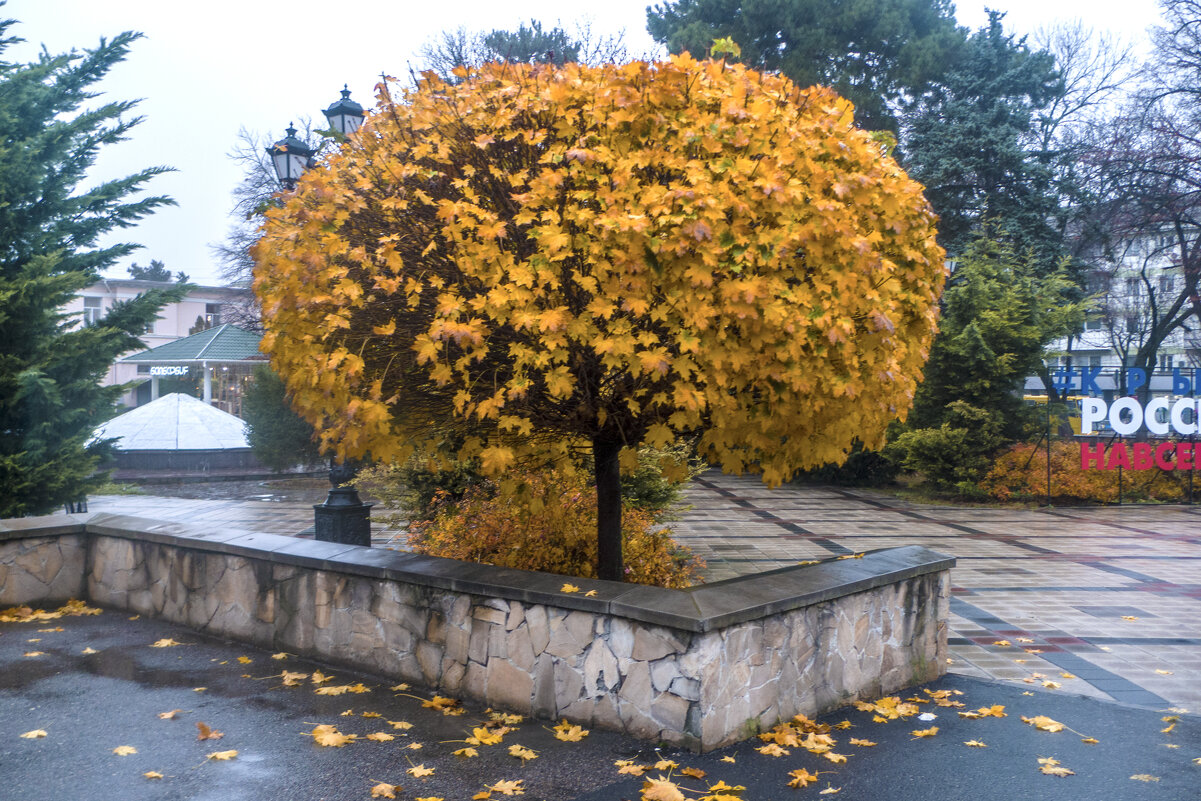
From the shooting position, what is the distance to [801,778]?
12.1 ft

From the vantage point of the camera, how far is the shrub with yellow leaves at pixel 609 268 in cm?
402

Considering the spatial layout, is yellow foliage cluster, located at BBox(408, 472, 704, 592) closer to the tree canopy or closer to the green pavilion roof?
the green pavilion roof

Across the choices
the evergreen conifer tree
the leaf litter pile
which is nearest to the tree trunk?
the leaf litter pile

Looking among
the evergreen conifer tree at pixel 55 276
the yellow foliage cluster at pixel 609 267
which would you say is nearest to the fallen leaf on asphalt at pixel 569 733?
the yellow foliage cluster at pixel 609 267

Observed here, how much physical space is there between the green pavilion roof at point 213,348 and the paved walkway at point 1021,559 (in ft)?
28.0

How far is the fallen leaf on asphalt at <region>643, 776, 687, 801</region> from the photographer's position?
11.4 ft

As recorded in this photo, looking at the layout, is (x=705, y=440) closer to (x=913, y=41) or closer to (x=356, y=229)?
(x=356, y=229)

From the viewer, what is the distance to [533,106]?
441 centimetres

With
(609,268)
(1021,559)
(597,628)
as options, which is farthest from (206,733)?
(1021,559)

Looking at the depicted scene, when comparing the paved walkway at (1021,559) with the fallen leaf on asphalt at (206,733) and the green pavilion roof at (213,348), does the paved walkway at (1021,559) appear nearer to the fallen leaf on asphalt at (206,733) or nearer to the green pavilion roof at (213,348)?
the fallen leaf on asphalt at (206,733)

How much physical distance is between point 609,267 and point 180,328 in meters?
47.4

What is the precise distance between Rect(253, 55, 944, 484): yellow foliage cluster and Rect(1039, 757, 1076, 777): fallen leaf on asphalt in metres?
1.70

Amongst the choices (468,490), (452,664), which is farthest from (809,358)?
(468,490)

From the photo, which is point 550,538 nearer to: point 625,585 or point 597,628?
point 625,585
